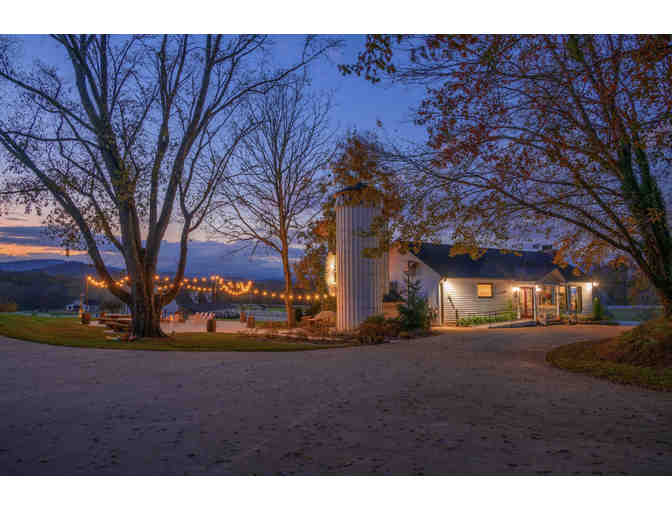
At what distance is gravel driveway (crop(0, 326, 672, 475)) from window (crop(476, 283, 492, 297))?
1449 centimetres

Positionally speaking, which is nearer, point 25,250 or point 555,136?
point 555,136

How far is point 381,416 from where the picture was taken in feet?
15.0

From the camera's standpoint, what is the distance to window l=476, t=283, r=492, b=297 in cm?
2214

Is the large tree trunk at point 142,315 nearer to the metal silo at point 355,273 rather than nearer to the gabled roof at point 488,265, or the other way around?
the metal silo at point 355,273

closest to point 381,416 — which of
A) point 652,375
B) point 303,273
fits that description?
point 652,375

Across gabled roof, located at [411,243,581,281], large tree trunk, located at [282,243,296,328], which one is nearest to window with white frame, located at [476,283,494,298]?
gabled roof, located at [411,243,581,281]

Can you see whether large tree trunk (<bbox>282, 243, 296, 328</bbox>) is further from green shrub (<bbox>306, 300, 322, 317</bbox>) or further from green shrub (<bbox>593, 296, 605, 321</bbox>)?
green shrub (<bbox>593, 296, 605, 321</bbox>)

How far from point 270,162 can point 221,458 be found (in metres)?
18.2

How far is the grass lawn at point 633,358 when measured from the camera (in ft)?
22.7

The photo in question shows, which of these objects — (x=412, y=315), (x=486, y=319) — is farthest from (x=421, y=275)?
(x=412, y=315)

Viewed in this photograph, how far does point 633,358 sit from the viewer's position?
8148 mm

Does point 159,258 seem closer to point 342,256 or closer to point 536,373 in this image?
point 342,256

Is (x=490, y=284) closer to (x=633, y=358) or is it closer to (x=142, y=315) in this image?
(x=633, y=358)

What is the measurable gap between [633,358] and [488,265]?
15.5 metres
